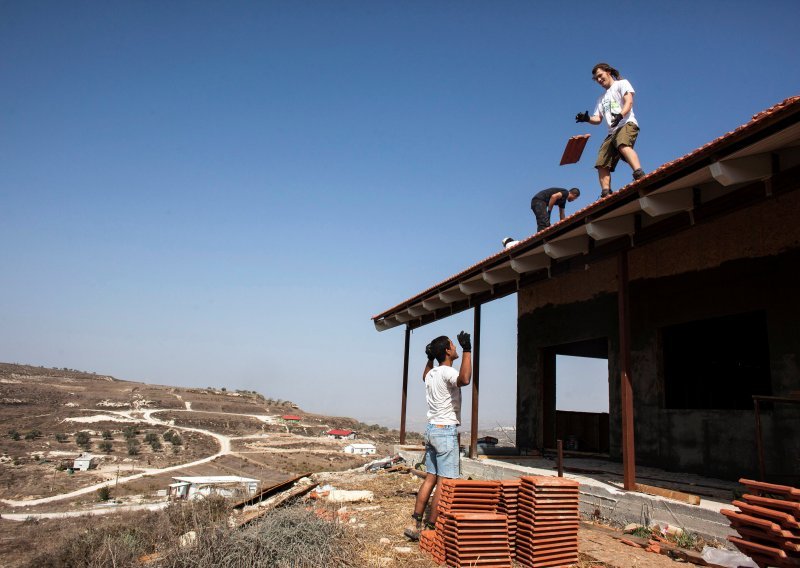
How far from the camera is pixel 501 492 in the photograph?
16.1 ft

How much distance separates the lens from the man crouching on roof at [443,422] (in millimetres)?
5258

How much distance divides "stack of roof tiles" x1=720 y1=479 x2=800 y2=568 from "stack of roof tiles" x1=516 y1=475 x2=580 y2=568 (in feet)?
4.05

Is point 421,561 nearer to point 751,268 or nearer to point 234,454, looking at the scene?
point 751,268

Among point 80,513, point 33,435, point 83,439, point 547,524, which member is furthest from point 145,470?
point 547,524

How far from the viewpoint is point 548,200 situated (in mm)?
11242

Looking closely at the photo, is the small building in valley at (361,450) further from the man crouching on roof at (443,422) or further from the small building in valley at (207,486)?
the man crouching on roof at (443,422)

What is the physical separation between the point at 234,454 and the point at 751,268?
2793cm

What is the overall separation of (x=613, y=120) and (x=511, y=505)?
578cm

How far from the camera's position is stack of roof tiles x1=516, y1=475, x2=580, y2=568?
14.9 ft

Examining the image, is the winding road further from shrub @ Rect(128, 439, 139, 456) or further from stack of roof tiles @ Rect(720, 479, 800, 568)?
stack of roof tiles @ Rect(720, 479, 800, 568)

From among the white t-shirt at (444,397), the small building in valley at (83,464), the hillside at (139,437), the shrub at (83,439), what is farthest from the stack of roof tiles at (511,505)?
the shrub at (83,439)

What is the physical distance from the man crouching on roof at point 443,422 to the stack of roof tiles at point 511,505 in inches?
19.8

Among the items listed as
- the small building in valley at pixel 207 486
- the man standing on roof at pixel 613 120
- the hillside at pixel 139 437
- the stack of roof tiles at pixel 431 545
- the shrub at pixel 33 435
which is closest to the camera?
the stack of roof tiles at pixel 431 545

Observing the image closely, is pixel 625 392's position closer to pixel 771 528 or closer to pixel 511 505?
pixel 511 505
